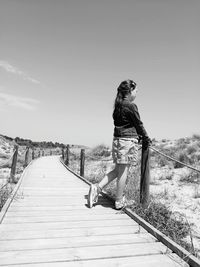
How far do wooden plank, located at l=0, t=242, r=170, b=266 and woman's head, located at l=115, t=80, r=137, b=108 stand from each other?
2222 millimetres

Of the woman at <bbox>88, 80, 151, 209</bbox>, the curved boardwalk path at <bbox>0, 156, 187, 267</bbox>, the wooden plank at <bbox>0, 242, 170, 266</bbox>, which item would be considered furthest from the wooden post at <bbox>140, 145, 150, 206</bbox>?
the wooden plank at <bbox>0, 242, 170, 266</bbox>

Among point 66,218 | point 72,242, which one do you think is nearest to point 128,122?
point 66,218

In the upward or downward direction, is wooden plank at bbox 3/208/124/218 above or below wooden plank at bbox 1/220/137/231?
above

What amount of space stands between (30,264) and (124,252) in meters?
0.90

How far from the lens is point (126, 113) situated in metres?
4.18

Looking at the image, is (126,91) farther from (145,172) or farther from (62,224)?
(62,224)

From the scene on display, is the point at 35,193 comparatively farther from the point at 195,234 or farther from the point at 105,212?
the point at 195,234

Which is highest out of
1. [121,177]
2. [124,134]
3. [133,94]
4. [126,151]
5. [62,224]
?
[133,94]

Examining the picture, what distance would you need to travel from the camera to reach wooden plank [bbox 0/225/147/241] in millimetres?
3025

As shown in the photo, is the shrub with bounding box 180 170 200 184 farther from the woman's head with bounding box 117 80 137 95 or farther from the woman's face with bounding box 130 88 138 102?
the woman's head with bounding box 117 80 137 95

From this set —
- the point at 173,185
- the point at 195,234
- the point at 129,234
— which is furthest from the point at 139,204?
the point at 173,185

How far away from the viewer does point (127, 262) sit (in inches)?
97.3

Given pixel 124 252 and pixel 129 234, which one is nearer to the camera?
pixel 124 252

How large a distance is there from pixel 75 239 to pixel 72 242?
3.8 inches
